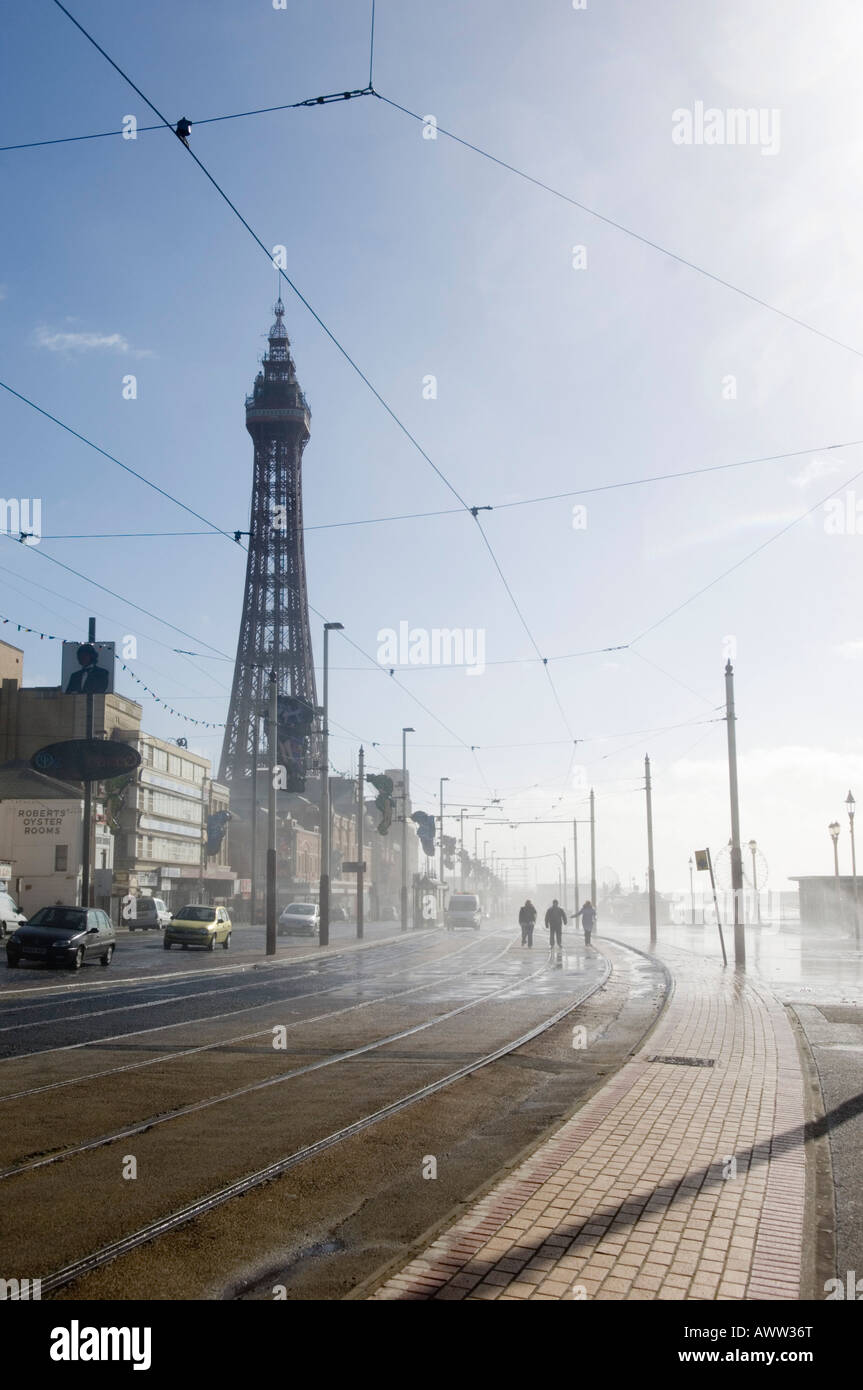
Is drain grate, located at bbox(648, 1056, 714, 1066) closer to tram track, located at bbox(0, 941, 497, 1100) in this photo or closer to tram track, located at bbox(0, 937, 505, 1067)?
tram track, located at bbox(0, 941, 497, 1100)

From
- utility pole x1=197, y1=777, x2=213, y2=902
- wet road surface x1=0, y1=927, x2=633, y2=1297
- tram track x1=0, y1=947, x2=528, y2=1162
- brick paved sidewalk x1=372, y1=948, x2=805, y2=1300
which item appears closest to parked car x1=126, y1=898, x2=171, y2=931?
utility pole x1=197, y1=777, x2=213, y2=902

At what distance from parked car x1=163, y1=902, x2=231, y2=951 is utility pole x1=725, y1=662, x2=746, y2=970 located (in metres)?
17.8

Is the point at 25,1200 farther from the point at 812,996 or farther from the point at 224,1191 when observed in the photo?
the point at 812,996

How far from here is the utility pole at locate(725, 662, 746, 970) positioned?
28469 millimetres

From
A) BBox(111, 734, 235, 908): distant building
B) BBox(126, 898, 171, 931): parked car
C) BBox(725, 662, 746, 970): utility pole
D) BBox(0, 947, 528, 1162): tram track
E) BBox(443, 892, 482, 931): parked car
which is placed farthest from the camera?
BBox(111, 734, 235, 908): distant building

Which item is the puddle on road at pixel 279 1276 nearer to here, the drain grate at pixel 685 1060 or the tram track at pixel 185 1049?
the tram track at pixel 185 1049

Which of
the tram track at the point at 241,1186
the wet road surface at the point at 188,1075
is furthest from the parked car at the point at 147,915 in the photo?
the tram track at the point at 241,1186

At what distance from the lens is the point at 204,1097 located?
10.5 metres

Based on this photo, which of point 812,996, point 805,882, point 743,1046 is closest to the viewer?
point 743,1046

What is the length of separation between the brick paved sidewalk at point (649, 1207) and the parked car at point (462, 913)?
61.4 m

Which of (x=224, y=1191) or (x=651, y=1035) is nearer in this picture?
(x=224, y=1191)

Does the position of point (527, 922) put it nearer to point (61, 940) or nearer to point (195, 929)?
point (195, 929)

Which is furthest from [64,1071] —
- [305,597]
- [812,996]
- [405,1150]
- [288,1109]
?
[305,597]

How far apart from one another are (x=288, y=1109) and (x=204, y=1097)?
965 mm
